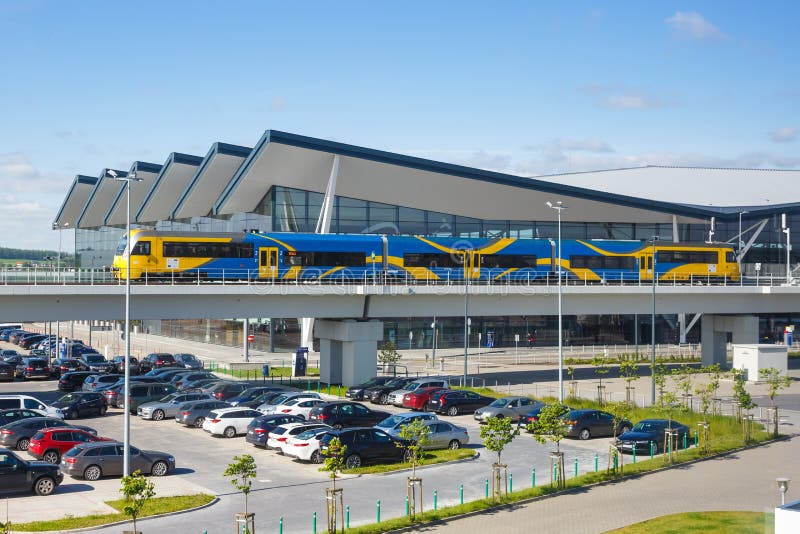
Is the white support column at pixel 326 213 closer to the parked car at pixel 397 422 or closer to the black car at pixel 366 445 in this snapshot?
the parked car at pixel 397 422

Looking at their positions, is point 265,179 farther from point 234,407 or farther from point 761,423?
point 761,423

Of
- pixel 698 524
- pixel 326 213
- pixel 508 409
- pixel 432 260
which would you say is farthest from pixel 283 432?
pixel 326 213

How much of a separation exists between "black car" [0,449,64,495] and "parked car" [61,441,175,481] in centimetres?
166

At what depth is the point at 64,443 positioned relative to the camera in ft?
100

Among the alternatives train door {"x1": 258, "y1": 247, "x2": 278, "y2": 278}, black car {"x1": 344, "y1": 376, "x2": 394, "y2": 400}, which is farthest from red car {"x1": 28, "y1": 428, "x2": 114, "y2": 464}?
train door {"x1": 258, "y1": 247, "x2": 278, "y2": 278}

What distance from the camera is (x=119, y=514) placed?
75.9ft

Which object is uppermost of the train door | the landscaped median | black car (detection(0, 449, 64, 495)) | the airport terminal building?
the airport terminal building

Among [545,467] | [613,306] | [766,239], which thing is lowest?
[545,467]

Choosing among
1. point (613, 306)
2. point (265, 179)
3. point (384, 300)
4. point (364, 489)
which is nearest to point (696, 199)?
point (613, 306)

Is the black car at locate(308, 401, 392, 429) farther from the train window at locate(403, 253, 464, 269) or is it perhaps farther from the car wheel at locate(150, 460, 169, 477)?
the train window at locate(403, 253, 464, 269)

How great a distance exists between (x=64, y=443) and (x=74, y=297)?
562 inches

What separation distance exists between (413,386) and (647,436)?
15.5m

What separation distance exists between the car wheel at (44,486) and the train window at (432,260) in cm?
3285

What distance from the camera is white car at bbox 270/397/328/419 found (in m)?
38.6
